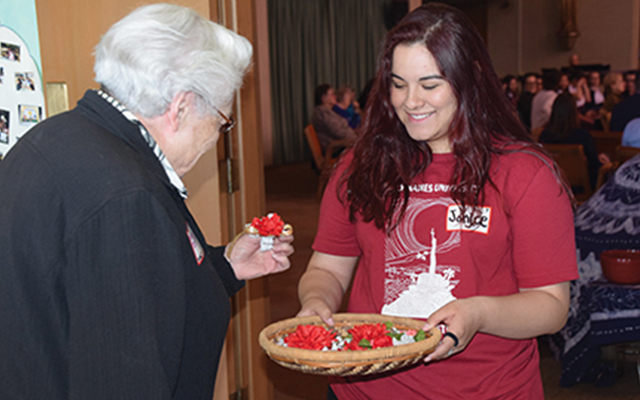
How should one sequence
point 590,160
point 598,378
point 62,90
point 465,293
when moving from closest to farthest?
1. point 465,293
2. point 62,90
3. point 598,378
4. point 590,160

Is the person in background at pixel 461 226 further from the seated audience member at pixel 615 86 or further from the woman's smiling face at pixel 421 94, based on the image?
the seated audience member at pixel 615 86

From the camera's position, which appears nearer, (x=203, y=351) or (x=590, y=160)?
(x=203, y=351)

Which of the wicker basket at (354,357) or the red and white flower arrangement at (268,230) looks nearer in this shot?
the wicker basket at (354,357)

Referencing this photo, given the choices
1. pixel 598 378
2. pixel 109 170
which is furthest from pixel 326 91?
pixel 109 170

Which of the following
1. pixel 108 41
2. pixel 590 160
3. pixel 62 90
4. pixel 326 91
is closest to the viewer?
pixel 108 41

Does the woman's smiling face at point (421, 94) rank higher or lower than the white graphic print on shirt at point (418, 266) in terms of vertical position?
higher

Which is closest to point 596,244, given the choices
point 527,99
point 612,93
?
point 527,99

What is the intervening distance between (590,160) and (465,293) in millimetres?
4480

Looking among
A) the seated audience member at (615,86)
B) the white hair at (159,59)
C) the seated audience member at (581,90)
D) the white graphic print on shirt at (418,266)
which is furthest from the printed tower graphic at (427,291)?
the seated audience member at (581,90)

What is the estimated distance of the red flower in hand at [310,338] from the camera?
1.24 m

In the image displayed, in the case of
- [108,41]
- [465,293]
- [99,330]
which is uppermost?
[108,41]

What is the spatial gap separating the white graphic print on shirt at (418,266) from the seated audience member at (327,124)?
6.75 meters

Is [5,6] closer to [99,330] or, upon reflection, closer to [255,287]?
[255,287]

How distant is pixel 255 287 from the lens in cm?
249
